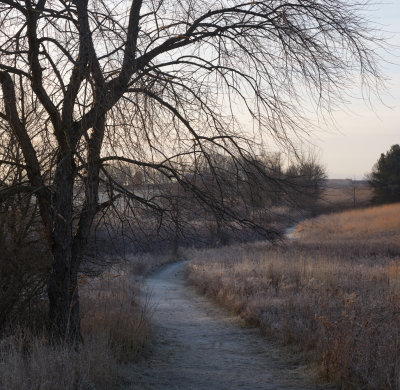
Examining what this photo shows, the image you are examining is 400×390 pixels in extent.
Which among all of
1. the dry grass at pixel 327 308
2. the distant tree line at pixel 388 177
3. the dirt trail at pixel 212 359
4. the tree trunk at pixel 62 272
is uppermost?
the distant tree line at pixel 388 177

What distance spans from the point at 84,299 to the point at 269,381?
175 inches

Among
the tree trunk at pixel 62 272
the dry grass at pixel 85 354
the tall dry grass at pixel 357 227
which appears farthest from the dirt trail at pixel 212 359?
the tall dry grass at pixel 357 227

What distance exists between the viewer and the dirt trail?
6.06 m

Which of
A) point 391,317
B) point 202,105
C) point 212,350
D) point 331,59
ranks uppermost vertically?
point 331,59

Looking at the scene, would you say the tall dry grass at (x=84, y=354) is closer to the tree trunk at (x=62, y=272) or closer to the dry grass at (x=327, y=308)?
the tree trunk at (x=62, y=272)

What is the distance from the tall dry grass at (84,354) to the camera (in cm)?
460

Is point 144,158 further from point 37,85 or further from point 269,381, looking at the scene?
point 269,381

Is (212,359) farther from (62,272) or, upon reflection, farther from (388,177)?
(388,177)

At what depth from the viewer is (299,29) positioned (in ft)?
20.1

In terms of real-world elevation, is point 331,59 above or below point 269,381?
above

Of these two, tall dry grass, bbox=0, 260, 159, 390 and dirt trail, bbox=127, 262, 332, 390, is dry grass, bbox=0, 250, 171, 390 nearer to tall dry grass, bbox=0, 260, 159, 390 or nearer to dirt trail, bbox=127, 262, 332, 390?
tall dry grass, bbox=0, 260, 159, 390

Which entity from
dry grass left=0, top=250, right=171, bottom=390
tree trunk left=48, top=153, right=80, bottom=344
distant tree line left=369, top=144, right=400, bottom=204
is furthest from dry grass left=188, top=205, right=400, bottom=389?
distant tree line left=369, top=144, right=400, bottom=204

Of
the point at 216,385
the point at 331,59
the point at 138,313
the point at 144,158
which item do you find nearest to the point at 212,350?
the point at 138,313

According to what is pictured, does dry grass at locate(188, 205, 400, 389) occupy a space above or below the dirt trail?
above
